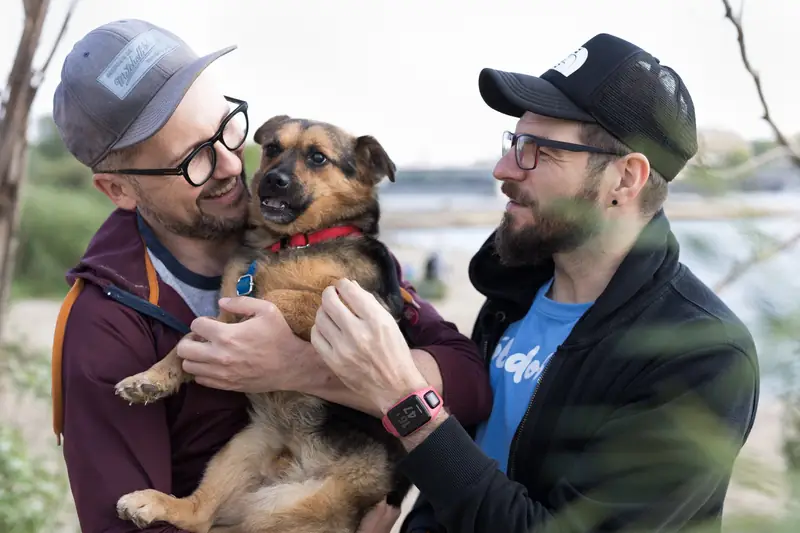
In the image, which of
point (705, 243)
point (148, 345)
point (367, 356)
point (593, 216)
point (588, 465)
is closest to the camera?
point (705, 243)

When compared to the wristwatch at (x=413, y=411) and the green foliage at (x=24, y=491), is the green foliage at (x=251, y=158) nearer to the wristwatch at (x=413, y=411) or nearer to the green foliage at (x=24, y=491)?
the wristwatch at (x=413, y=411)

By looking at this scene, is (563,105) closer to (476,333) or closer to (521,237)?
(521,237)

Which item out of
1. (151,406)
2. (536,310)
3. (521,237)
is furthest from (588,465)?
(151,406)

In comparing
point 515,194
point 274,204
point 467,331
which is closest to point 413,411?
point 515,194

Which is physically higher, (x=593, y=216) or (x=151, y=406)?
(x=593, y=216)

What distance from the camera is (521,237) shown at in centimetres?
209

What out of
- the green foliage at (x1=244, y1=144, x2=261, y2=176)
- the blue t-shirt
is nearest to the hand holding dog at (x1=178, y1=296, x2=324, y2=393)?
the blue t-shirt

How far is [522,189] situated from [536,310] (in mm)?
412

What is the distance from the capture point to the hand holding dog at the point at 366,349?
180cm

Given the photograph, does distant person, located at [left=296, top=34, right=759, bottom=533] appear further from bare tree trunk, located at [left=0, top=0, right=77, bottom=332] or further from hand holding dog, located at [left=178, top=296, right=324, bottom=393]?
bare tree trunk, located at [left=0, top=0, right=77, bottom=332]

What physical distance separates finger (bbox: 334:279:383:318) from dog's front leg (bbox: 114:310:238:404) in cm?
51

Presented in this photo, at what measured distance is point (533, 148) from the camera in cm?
209

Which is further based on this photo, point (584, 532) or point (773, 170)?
point (584, 532)

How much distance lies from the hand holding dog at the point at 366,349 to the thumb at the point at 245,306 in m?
0.30
